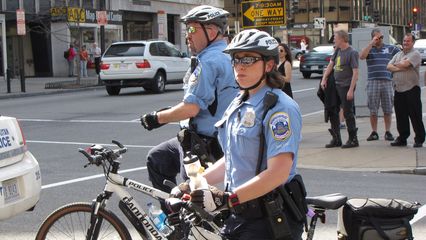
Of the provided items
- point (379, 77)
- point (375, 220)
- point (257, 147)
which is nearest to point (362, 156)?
point (379, 77)

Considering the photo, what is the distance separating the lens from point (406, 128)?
1168 cm

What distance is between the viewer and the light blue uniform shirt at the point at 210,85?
16.2 feet

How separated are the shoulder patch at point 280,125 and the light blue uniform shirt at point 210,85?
1598 mm

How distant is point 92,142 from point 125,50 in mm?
11553

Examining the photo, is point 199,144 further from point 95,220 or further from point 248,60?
point 248,60

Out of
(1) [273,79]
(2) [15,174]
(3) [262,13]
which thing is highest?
(3) [262,13]

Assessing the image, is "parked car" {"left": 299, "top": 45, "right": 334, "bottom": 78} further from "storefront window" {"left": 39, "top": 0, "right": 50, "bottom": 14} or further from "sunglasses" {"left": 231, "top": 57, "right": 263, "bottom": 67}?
"sunglasses" {"left": 231, "top": 57, "right": 263, "bottom": 67}

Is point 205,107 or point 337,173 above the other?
point 205,107

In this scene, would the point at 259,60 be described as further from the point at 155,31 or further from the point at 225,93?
the point at 155,31

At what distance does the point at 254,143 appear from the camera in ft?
11.3

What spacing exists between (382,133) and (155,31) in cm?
3534

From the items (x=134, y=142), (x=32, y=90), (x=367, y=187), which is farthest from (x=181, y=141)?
(x=32, y=90)

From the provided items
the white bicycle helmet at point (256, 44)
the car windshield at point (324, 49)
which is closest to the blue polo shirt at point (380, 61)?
the white bicycle helmet at point (256, 44)

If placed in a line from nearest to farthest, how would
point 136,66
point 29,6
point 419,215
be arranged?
point 419,215, point 136,66, point 29,6
